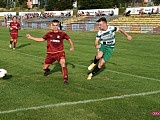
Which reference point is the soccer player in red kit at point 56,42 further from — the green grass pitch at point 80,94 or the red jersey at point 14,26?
the red jersey at point 14,26

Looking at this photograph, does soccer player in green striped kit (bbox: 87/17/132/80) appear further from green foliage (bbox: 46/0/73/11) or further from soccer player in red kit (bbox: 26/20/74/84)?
green foliage (bbox: 46/0/73/11)

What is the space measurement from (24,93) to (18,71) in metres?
3.60

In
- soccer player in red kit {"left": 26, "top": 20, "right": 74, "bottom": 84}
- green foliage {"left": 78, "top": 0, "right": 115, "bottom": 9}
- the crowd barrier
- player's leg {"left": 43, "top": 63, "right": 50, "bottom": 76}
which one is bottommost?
player's leg {"left": 43, "top": 63, "right": 50, "bottom": 76}

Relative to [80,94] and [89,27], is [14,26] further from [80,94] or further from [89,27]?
[89,27]

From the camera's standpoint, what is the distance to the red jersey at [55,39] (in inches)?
403

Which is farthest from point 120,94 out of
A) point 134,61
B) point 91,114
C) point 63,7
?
point 63,7

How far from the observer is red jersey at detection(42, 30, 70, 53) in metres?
10.2

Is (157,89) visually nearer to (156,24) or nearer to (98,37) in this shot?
(98,37)

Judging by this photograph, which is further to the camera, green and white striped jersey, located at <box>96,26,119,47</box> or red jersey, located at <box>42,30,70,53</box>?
green and white striped jersey, located at <box>96,26,119,47</box>

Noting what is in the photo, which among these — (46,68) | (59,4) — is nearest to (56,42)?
(46,68)

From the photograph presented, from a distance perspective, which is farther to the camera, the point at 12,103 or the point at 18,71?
the point at 18,71

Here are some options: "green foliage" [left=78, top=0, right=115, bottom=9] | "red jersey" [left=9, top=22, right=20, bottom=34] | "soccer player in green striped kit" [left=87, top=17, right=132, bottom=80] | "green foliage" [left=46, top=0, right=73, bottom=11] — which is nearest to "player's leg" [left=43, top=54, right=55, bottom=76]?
"soccer player in green striped kit" [left=87, top=17, right=132, bottom=80]

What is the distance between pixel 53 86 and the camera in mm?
9500

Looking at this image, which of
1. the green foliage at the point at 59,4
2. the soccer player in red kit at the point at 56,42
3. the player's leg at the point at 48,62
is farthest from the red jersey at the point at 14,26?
the green foliage at the point at 59,4
